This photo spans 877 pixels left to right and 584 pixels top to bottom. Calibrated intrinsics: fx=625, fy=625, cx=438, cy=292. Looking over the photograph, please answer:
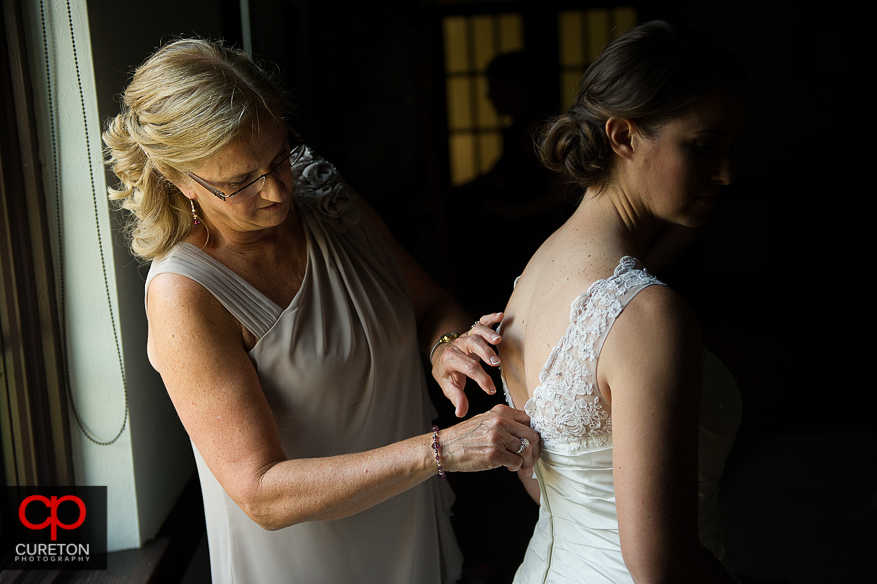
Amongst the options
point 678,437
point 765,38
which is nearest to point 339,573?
point 678,437

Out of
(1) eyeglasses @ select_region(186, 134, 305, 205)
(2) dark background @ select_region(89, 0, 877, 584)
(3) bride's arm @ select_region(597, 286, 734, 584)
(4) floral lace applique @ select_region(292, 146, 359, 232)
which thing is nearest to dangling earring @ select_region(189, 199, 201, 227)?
(1) eyeglasses @ select_region(186, 134, 305, 205)

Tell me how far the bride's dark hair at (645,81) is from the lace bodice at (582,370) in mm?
229

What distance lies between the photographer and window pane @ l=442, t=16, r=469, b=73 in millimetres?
2553

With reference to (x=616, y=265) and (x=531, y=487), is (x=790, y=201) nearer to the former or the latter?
(x=531, y=487)

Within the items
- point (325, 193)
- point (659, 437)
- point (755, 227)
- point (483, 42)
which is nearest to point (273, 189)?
point (325, 193)

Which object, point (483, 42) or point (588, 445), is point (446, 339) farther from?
point (483, 42)

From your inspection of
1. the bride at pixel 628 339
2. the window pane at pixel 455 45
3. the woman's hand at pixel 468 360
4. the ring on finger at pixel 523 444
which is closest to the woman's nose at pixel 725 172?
the bride at pixel 628 339

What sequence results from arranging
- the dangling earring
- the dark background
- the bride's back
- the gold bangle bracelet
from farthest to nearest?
the dark background < the gold bangle bracelet < the dangling earring < the bride's back

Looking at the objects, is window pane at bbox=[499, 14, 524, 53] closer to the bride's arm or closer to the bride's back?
the bride's back

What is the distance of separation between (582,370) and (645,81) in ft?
1.51

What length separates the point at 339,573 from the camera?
142cm

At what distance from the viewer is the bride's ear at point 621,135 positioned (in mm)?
1016

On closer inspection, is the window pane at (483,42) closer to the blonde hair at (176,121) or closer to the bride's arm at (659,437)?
the blonde hair at (176,121)

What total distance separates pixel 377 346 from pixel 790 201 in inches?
107
